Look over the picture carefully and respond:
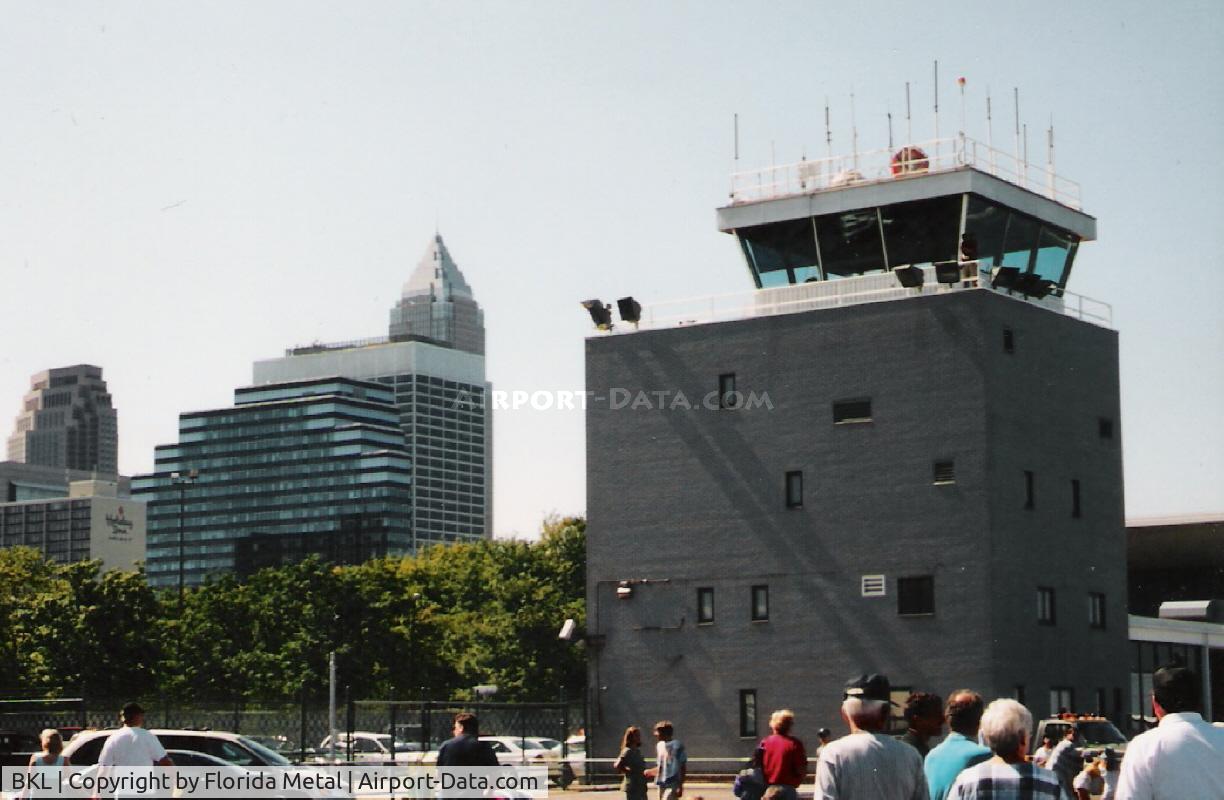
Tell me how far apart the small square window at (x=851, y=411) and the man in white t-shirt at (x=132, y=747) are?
28500 millimetres

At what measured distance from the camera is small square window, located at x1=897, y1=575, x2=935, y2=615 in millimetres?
45219

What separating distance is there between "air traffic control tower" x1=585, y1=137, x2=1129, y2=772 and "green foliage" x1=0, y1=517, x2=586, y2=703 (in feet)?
88.6

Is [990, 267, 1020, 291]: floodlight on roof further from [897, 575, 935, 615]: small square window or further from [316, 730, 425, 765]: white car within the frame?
[316, 730, 425, 765]: white car

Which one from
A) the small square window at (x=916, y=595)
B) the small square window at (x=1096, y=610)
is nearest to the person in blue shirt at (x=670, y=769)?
the small square window at (x=916, y=595)

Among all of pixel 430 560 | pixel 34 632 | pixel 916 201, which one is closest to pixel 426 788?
pixel 916 201

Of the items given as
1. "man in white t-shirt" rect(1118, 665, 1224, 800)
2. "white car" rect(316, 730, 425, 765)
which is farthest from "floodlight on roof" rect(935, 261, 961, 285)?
"man in white t-shirt" rect(1118, 665, 1224, 800)

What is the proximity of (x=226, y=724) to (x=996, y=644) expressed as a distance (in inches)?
799

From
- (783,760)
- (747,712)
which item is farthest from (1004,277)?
(783,760)

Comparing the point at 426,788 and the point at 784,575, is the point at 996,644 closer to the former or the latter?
the point at 784,575

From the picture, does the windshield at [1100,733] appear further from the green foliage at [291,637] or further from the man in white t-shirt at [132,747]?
the green foliage at [291,637]

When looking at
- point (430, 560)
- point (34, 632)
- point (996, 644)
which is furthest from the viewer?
point (430, 560)

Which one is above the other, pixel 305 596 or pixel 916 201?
pixel 916 201

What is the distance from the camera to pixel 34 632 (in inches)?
3000

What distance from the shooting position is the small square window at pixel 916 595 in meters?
45.2
